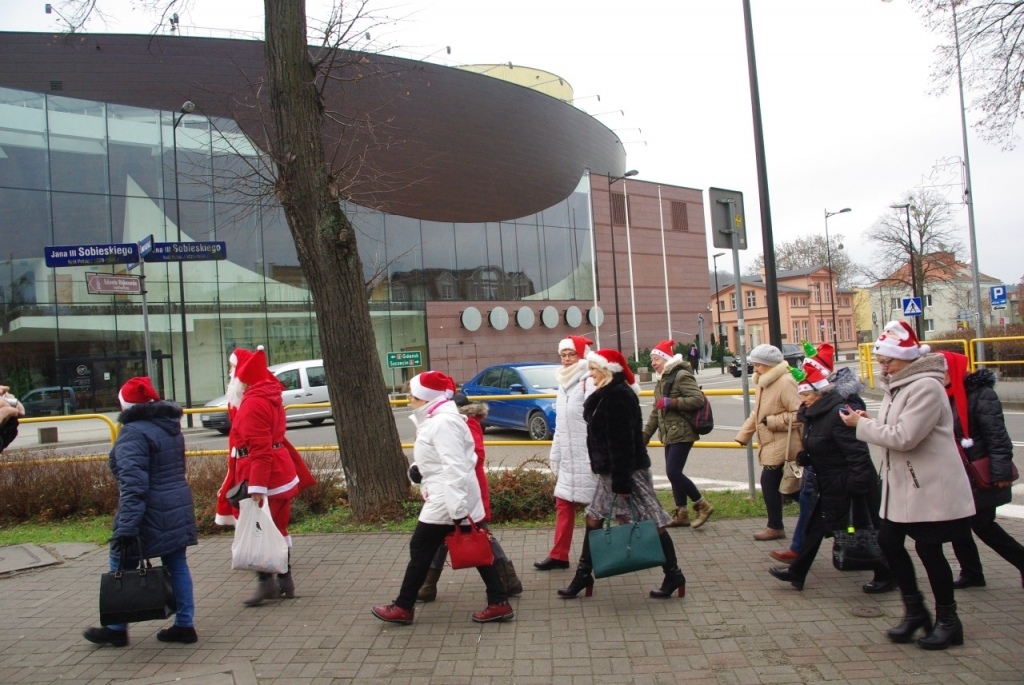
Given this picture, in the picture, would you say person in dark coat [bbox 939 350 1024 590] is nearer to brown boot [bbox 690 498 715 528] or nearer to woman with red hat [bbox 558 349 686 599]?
woman with red hat [bbox 558 349 686 599]

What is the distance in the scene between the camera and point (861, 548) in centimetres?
514

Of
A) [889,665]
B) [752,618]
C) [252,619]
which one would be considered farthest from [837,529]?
[252,619]

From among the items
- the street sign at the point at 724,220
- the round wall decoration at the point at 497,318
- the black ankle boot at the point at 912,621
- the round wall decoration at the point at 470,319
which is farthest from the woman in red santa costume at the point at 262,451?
the round wall decoration at the point at 497,318

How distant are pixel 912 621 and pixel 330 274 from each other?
552cm

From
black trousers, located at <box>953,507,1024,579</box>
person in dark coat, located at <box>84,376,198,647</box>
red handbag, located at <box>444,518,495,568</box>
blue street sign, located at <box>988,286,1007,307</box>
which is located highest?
blue street sign, located at <box>988,286,1007,307</box>

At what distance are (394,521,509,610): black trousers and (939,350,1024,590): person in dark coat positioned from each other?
2858 mm

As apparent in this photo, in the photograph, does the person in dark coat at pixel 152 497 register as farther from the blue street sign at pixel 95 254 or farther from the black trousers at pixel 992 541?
the blue street sign at pixel 95 254

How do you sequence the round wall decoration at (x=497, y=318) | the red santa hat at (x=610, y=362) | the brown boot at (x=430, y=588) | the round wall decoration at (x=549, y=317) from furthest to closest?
the round wall decoration at (x=549, y=317), the round wall decoration at (x=497, y=318), the brown boot at (x=430, y=588), the red santa hat at (x=610, y=362)

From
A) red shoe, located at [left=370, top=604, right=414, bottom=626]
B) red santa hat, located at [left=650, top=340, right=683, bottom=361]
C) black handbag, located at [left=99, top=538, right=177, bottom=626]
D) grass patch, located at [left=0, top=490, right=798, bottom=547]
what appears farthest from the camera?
grass patch, located at [left=0, top=490, right=798, bottom=547]

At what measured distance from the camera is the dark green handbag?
486 cm

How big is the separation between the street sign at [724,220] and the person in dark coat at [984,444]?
3.53 metres

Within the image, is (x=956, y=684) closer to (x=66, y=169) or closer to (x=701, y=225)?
(x=66, y=169)

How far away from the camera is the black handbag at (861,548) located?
202 inches

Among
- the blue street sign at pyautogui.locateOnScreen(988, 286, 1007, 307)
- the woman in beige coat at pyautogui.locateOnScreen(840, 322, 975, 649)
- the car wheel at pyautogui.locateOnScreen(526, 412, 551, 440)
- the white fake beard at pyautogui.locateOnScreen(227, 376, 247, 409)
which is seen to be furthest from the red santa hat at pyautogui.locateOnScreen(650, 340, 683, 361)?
the blue street sign at pyautogui.locateOnScreen(988, 286, 1007, 307)
